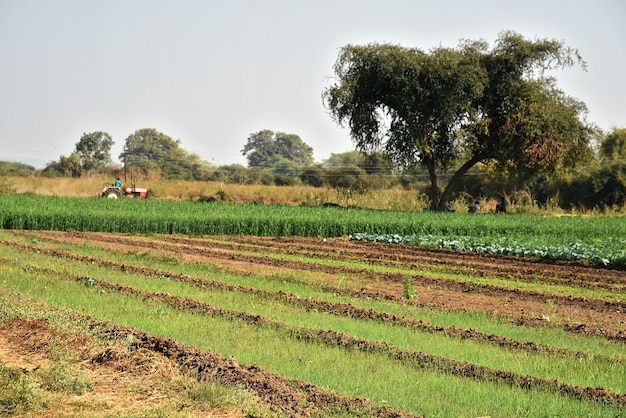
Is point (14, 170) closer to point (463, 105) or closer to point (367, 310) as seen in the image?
point (463, 105)

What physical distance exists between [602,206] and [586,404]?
52.9 metres

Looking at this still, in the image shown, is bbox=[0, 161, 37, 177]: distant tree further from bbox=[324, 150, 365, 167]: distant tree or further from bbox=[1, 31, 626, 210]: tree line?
bbox=[324, 150, 365, 167]: distant tree

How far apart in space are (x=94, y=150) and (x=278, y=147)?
67.7m

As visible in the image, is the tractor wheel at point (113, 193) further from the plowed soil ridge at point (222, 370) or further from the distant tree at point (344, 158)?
the distant tree at point (344, 158)

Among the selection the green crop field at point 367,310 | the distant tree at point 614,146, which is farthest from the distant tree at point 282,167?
the green crop field at point 367,310

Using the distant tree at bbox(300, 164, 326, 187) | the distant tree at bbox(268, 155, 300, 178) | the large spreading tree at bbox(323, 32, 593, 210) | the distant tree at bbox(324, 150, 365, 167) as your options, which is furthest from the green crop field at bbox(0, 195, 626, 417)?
the distant tree at bbox(324, 150, 365, 167)

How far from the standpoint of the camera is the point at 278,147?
6491 inches

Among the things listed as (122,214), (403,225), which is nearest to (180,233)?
(122,214)

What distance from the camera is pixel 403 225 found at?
30766mm

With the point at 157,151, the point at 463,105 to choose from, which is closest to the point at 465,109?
the point at 463,105

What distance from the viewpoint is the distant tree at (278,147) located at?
531 feet

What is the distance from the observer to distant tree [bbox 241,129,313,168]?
161875mm

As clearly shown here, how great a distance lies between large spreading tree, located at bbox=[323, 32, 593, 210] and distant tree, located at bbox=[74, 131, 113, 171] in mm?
59217

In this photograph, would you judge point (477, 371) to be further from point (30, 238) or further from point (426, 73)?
point (426, 73)
